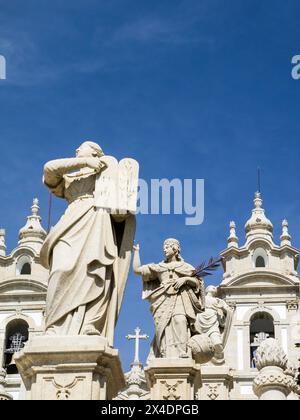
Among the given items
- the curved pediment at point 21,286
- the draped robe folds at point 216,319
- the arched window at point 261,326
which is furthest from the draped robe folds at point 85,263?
the curved pediment at point 21,286

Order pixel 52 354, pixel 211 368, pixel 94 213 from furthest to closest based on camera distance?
pixel 211 368 < pixel 94 213 < pixel 52 354

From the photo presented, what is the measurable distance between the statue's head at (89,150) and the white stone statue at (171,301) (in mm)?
1186

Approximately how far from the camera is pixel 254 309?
49.1 meters

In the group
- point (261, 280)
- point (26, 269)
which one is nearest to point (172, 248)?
point (261, 280)

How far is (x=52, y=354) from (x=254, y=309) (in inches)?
1536

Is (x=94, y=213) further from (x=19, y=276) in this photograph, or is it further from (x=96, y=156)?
(x=19, y=276)

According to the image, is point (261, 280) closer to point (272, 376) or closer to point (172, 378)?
point (272, 376)

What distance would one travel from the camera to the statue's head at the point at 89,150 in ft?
39.9

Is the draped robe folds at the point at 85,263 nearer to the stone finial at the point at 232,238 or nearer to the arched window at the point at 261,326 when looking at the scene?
the arched window at the point at 261,326

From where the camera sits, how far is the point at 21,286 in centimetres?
5197

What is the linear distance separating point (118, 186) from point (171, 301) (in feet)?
4.92

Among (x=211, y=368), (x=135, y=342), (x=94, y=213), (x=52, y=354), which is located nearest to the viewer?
(x=52, y=354)
